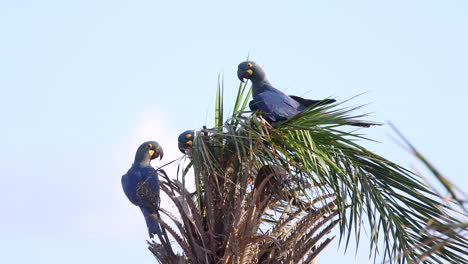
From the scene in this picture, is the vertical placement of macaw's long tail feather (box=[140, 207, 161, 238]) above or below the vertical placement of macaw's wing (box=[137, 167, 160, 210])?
below

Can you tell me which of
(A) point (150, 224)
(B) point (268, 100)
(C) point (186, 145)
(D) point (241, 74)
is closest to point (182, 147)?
(C) point (186, 145)

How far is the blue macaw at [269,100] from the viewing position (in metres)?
5.45

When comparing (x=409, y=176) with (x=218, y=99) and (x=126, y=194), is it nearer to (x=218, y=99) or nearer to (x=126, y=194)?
(x=218, y=99)

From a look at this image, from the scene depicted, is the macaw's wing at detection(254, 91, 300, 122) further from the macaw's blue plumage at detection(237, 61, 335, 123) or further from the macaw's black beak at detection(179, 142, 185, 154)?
the macaw's black beak at detection(179, 142, 185, 154)

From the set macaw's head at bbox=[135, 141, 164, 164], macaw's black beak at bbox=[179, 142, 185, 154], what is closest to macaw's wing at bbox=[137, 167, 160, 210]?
macaw's black beak at bbox=[179, 142, 185, 154]

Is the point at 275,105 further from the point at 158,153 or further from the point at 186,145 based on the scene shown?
the point at 158,153

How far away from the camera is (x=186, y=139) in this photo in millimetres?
5629

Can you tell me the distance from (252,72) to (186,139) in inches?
36.9

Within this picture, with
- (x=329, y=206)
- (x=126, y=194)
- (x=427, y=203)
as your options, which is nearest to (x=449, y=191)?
(x=427, y=203)

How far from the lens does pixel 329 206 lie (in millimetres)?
5211

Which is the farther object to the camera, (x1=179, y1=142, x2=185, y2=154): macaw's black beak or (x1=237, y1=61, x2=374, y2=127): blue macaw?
(x1=179, y1=142, x2=185, y2=154): macaw's black beak

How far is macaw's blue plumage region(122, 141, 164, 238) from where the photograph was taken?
218 inches

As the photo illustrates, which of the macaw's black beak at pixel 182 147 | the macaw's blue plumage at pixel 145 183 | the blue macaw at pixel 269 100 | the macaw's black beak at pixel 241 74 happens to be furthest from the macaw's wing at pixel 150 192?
the macaw's black beak at pixel 241 74

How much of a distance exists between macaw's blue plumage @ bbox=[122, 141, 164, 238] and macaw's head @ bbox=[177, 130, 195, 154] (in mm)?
326
